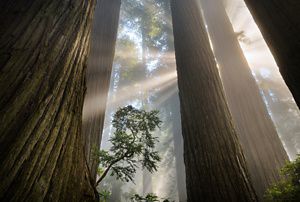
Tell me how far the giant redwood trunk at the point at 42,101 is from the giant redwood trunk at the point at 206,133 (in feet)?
7.90

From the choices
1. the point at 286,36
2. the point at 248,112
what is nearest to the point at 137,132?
the point at 286,36

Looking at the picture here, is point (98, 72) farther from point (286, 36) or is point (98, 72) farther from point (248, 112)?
point (286, 36)

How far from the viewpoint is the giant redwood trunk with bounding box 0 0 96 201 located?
1099 mm

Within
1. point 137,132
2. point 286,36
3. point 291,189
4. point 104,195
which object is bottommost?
point 291,189

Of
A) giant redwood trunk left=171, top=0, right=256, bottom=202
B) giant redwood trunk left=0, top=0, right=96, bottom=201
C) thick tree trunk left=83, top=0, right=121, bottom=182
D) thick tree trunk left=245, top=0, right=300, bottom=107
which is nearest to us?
giant redwood trunk left=0, top=0, right=96, bottom=201

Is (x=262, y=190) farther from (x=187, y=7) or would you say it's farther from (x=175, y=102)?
(x=175, y=102)

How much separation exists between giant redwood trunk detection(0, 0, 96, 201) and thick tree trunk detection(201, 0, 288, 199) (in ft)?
18.9

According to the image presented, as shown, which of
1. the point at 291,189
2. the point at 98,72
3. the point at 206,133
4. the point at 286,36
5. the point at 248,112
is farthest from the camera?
the point at 248,112

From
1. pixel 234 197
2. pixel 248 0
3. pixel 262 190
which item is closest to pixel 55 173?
pixel 248 0

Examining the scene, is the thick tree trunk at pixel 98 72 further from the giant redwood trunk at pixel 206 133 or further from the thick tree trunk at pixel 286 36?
the thick tree trunk at pixel 286 36

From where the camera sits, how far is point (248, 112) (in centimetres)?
751

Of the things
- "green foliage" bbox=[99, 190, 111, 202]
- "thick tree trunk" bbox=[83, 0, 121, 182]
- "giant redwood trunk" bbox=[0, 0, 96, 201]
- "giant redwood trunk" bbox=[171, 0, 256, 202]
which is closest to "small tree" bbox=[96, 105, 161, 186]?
"green foliage" bbox=[99, 190, 111, 202]

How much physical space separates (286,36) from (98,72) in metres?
4.51

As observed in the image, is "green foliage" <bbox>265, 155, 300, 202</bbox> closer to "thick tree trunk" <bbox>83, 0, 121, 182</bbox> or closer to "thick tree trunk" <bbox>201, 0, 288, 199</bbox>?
"thick tree trunk" <bbox>83, 0, 121, 182</bbox>
